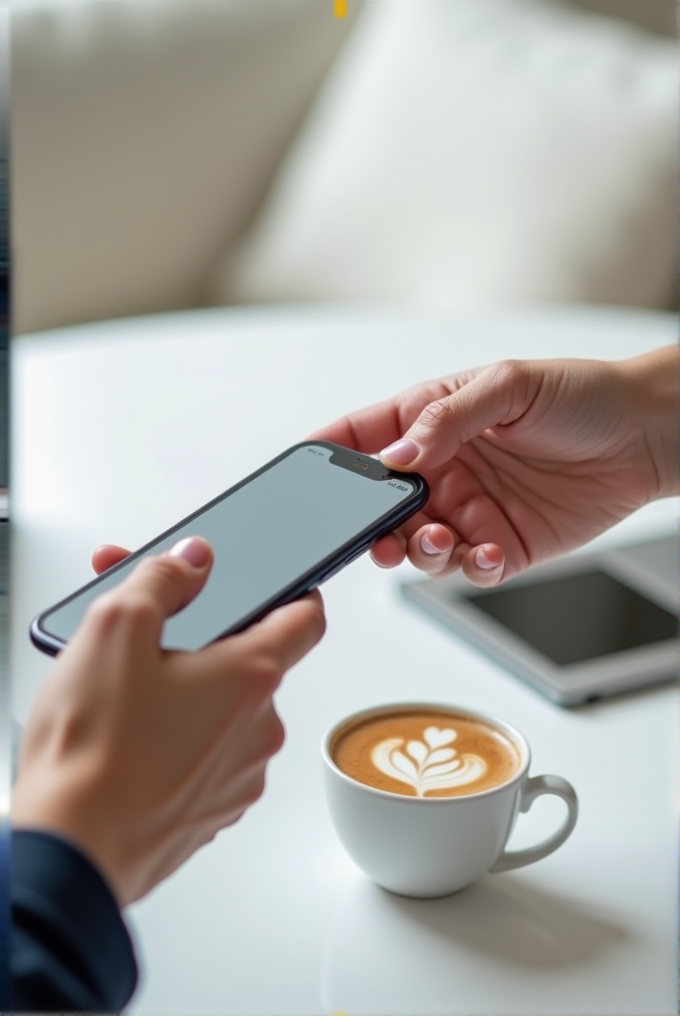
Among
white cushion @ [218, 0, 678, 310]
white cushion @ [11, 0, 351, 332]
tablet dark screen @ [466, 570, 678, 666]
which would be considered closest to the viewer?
tablet dark screen @ [466, 570, 678, 666]

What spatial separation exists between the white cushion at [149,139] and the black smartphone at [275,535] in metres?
1.11

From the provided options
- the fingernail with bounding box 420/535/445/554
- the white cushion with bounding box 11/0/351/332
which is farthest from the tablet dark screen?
the white cushion with bounding box 11/0/351/332

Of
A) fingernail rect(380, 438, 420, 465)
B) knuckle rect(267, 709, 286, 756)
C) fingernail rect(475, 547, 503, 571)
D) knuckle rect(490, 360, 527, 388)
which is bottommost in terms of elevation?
fingernail rect(475, 547, 503, 571)

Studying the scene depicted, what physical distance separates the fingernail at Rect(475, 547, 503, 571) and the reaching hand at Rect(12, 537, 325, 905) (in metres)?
0.19

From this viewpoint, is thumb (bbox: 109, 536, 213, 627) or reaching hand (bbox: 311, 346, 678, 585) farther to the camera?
reaching hand (bbox: 311, 346, 678, 585)

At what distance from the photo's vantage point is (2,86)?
0.29m

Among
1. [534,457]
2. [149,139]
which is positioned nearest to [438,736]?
[534,457]

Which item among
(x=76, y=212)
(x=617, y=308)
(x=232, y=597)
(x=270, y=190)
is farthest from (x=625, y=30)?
(x=232, y=597)

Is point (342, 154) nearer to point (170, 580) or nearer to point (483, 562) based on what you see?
point (483, 562)

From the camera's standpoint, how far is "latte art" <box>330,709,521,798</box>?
459 mm

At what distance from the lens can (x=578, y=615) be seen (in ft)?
2.17

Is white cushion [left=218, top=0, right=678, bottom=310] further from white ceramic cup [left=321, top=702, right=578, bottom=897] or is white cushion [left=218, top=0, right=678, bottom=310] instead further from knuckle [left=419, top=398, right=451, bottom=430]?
white ceramic cup [left=321, top=702, right=578, bottom=897]

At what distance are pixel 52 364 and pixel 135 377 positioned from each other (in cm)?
8

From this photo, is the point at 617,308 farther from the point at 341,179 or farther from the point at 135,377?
the point at 135,377
